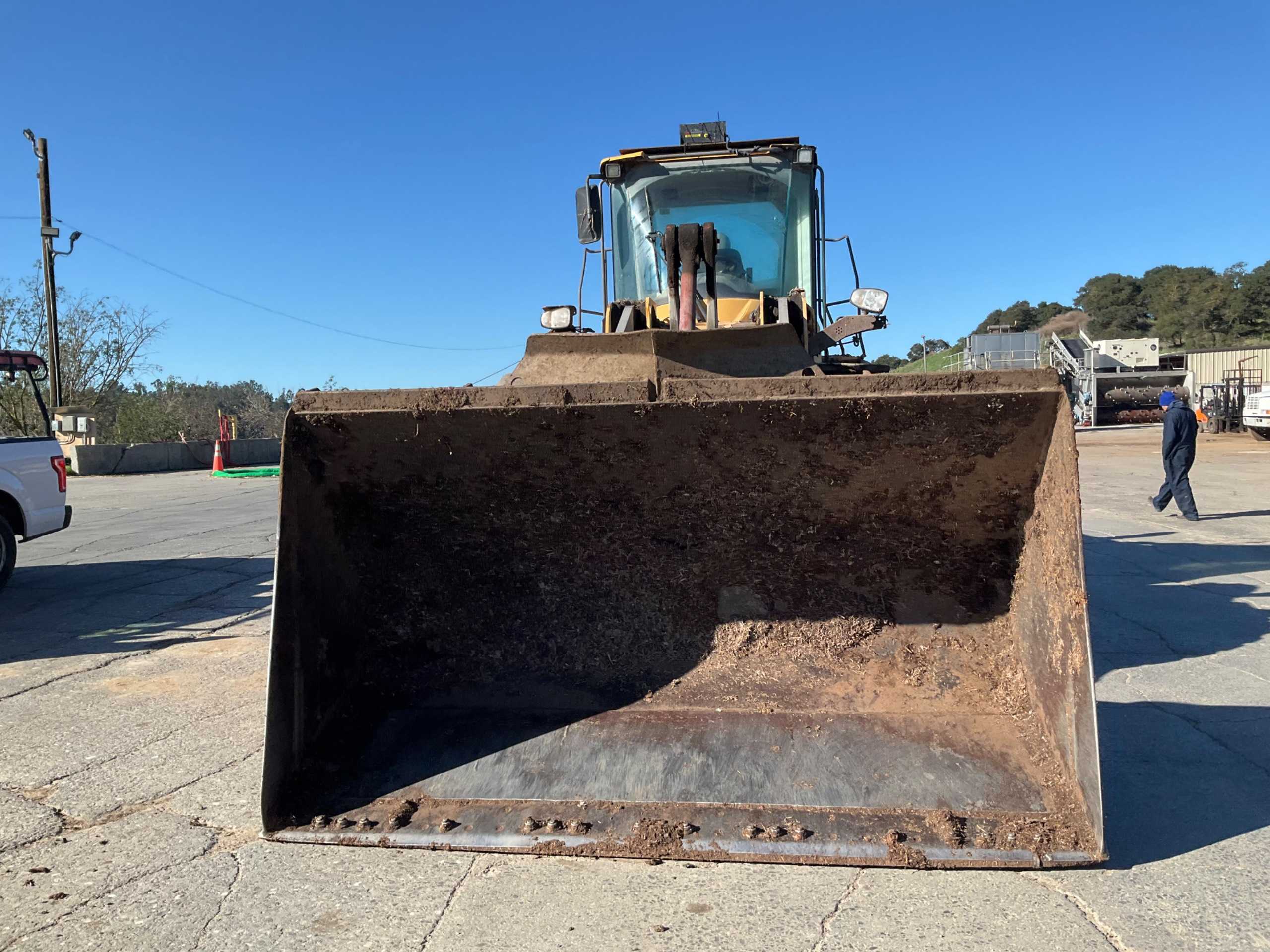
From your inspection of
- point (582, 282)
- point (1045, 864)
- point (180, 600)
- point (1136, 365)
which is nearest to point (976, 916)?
point (1045, 864)

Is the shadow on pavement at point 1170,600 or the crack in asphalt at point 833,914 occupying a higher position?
the shadow on pavement at point 1170,600

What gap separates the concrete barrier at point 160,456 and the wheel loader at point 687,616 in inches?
749

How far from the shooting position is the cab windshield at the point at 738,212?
5633 millimetres

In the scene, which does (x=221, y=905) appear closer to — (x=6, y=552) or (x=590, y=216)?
(x=590, y=216)

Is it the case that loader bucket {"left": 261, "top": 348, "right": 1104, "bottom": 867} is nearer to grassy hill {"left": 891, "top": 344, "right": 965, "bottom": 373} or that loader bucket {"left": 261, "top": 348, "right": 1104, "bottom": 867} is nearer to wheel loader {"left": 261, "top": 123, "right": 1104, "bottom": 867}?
wheel loader {"left": 261, "top": 123, "right": 1104, "bottom": 867}

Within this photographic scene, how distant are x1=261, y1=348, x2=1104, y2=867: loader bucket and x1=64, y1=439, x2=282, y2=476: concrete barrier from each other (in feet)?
62.4

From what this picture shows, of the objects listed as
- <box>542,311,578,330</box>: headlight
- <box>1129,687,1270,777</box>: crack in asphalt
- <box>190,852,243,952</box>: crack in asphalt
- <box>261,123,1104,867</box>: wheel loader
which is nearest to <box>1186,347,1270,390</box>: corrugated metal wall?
<box>1129,687,1270,777</box>: crack in asphalt

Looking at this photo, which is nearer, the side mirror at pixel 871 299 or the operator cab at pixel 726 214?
the side mirror at pixel 871 299

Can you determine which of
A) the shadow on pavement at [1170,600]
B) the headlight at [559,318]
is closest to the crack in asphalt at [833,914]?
the shadow on pavement at [1170,600]

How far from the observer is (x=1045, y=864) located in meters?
2.33

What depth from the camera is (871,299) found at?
5094 mm

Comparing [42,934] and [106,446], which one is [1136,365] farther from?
[42,934]

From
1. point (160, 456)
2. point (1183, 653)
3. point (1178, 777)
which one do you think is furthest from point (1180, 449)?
point (160, 456)

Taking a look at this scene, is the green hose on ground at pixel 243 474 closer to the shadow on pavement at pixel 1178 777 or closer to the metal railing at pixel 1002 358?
the shadow on pavement at pixel 1178 777
